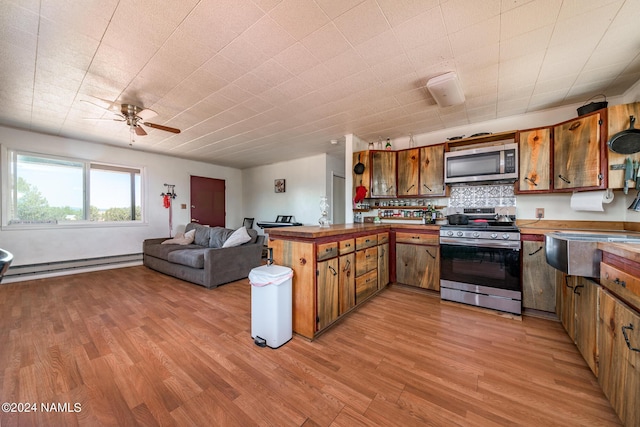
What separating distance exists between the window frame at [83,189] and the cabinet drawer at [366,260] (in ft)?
16.8

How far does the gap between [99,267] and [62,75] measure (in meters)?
3.77

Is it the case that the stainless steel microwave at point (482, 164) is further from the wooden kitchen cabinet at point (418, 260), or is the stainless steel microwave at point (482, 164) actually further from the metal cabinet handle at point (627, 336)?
the metal cabinet handle at point (627, 336)

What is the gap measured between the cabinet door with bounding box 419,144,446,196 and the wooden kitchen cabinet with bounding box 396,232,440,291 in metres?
0.74

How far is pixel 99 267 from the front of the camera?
4496 mm

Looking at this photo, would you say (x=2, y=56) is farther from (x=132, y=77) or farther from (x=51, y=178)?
(x=51, y=178)

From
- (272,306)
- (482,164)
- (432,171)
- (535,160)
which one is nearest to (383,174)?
(432,171)

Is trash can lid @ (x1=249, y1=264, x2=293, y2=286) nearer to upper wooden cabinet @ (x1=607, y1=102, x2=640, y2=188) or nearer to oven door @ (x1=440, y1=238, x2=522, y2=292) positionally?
oven door @ (x1=440, y1=238, x2=522, y2=292)

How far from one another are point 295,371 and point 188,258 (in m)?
2.81

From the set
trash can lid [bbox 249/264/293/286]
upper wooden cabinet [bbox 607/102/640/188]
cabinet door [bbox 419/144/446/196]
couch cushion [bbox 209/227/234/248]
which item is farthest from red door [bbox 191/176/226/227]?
upper wooden cabinet [bbox 607/102/640/188]

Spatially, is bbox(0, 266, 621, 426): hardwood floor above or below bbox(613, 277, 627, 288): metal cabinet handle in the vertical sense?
below

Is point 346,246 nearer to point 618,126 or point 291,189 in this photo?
point 618,126

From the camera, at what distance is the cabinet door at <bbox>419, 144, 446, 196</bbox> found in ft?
10.8

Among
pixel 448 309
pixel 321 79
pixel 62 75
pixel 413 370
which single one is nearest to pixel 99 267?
pixel 62 75

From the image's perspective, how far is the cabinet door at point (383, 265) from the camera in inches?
119
